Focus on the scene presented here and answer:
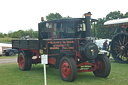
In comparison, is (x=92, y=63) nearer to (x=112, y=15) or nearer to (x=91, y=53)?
(x=91, y=53)

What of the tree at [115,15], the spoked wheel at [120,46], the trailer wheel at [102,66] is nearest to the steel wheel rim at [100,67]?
the trailer wheel at [102,66]

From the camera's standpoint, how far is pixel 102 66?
306 inches

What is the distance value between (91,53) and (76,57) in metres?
0.58

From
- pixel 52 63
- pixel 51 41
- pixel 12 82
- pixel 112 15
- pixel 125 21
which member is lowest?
pixel 12 82

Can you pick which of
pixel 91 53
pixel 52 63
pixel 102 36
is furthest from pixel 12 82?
pixel 102 36

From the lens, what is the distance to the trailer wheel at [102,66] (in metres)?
7.57

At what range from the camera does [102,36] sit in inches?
1976

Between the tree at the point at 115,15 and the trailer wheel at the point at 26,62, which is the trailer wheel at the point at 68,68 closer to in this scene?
the trailer wheel at the point at 26,62

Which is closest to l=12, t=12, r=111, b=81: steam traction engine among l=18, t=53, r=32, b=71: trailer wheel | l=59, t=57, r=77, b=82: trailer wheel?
l=59, t=57, r=77, b=82: trailer wheel

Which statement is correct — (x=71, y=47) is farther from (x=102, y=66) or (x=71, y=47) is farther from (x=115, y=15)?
(x=115, y=15)

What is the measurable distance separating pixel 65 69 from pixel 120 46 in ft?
20.4

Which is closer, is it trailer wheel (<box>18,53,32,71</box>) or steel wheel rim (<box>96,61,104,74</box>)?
steel wheel rim (<box>96,61,104,74</box>)

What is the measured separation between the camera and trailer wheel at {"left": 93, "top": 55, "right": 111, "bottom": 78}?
24.8ft

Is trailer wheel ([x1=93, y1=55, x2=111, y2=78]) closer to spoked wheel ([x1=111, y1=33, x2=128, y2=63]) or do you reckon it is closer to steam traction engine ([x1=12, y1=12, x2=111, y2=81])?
steam traction engine ([x1=12, y1=12, x2=111, y2=81])
